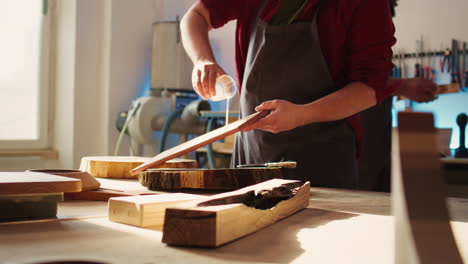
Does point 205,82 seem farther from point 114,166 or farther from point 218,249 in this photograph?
point 218,249

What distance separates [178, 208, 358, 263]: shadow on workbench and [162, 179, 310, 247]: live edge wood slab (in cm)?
1

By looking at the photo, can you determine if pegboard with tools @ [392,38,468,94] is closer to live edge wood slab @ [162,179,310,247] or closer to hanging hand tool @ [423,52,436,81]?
hanging hand tool @ [423,52,436,81]

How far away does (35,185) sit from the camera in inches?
27.1

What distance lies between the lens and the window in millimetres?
3543

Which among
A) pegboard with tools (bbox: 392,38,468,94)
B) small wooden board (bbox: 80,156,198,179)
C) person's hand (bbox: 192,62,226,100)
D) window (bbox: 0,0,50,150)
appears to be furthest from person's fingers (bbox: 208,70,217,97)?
window (bbox: 0,0,50,150)

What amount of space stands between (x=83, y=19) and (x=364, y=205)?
3.23 meters

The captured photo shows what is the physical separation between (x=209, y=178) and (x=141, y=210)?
358 mm

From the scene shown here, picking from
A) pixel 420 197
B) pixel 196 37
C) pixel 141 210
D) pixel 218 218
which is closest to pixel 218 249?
pixel 218 218

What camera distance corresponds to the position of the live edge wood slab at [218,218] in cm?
55

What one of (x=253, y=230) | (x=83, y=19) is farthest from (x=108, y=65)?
(x=253, y=230)

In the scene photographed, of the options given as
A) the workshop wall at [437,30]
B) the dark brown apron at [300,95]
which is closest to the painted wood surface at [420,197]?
the dark brown apron at [300,95]

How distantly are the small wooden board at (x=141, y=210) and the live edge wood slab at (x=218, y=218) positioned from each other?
0.31ft

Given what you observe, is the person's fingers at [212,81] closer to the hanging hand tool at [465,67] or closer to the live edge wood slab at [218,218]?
the live edge wood slab at [218,218]

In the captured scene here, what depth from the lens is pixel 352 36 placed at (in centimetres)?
154
